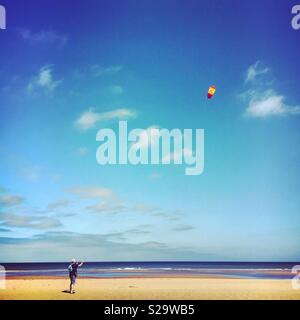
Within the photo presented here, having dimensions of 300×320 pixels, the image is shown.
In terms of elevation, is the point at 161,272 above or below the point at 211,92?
below

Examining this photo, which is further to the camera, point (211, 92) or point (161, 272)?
point (161, 272)

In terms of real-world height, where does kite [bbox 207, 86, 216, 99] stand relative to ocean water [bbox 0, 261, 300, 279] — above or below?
above

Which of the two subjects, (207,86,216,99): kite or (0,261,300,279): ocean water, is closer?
(207,86,216,99): kite

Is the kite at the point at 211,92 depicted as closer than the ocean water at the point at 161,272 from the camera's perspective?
Yes

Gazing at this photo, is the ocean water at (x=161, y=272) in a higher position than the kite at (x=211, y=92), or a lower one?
lower

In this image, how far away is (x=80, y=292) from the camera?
10438 mm
